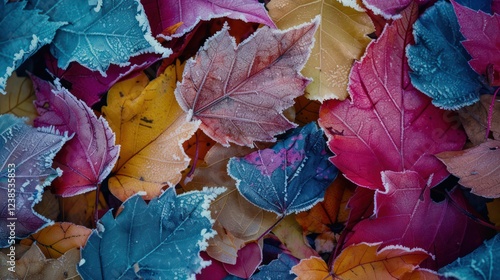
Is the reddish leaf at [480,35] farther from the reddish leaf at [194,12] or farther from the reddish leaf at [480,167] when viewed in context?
the reddish leaf at [194,12]

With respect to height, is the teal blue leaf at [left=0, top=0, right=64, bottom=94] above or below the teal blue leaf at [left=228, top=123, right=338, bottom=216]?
above

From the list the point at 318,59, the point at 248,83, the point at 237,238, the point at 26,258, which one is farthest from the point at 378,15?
the point at 26,258

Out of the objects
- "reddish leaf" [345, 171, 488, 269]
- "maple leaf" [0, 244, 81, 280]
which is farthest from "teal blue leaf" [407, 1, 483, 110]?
"maple leaf" [0, 244, 81, 280]

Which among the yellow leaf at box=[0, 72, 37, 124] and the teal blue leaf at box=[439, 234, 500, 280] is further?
the yellow leaf at box=[0, 72, 37, 124]

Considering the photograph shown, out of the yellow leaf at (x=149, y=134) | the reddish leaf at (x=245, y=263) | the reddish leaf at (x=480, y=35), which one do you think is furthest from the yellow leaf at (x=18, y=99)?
the reddish leaf at (x=480, y=35)

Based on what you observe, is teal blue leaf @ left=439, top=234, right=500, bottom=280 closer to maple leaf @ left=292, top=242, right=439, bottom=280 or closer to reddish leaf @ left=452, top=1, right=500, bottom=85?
maple leaf @ left=292, top=242, right=439, bottom=280

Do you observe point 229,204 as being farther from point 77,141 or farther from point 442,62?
point 442,62

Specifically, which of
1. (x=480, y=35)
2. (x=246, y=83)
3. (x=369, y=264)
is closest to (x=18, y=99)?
(x=246, y=83)
